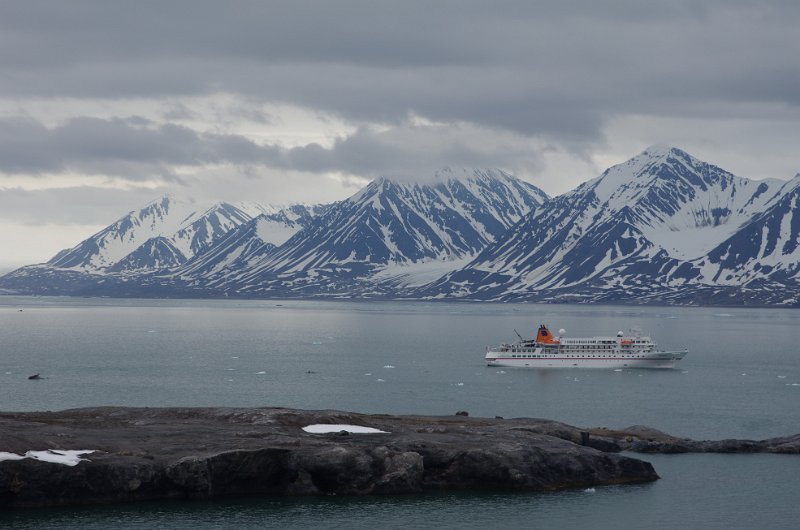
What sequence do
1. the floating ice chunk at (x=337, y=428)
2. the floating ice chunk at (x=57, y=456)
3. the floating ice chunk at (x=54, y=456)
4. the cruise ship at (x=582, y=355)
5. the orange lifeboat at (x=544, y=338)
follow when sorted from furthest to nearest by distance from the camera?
the orange lifeboat at (x=544, y=338), the cruise ship at (x=582, y=355), the floating ice chunk at (x=337, y=428), the floating ice chunk at (x=57, y=456), the floating ice chunk at (x=54, y=456)

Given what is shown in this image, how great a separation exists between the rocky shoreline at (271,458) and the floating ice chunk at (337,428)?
0.94 metres

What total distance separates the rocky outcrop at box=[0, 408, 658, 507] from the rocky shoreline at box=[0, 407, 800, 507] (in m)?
0.07

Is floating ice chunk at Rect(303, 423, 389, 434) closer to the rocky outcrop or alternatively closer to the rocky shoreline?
the rocky outcrop

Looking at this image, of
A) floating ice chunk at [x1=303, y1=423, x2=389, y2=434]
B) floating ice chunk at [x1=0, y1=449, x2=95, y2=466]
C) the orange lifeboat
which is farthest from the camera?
the orange lifeboat

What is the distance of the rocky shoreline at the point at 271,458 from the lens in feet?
219

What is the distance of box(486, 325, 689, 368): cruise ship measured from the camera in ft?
603

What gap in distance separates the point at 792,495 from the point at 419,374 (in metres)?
88.6

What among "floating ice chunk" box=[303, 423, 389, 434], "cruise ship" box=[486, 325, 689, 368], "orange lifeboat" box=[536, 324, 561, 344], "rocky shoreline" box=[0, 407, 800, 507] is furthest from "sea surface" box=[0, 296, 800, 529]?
"floating ice chunk" box=[303, 423, 389, 434]

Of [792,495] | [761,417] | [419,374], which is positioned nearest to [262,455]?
[792,495]

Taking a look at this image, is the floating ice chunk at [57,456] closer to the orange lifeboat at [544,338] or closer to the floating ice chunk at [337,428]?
the floating ice chunk at [337,428]

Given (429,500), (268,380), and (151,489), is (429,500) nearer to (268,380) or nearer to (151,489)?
(151,489)

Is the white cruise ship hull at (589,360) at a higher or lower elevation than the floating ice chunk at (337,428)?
higher

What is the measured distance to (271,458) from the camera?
71.5 m

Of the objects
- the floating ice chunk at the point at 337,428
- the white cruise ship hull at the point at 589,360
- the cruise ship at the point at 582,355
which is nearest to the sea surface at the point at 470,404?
the white cruise ship hull at the point at 589,360
